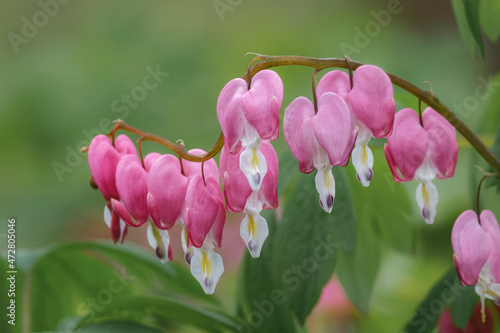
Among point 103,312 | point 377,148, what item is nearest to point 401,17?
point 377,148

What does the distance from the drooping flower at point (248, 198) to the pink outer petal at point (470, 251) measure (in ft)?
0.84

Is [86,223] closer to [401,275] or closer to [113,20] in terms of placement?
[113,20]

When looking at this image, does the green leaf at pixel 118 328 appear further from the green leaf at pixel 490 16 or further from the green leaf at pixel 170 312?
the green leaf at pixel 490 16

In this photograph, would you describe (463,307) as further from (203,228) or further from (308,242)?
(203,228)

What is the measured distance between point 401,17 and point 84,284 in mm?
2753

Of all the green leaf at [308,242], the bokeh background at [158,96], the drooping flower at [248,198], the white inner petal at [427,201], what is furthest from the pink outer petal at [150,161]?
the bokeh background at [158,96]

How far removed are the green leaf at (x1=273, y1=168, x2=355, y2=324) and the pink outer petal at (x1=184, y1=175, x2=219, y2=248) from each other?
0.71 feet

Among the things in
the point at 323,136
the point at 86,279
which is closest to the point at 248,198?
the point at 323,136

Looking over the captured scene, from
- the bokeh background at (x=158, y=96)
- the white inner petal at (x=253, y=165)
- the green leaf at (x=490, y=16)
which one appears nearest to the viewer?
Result: the white inner petal at (x=253, y=165)

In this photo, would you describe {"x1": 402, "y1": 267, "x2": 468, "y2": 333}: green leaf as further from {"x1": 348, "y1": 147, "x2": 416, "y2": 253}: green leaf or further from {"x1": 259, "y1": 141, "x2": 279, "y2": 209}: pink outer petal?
{"x1": 259, "y1": 141, "x2": 279, "y2": 209}: pink outer petal

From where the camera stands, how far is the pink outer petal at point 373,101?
2.52ft

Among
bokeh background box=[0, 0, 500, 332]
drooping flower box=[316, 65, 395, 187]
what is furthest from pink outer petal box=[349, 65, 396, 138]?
bokeh background box=[0, 0, 500, 332]

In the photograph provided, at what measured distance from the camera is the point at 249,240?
0.78 m

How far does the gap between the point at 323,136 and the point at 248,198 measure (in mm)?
128
